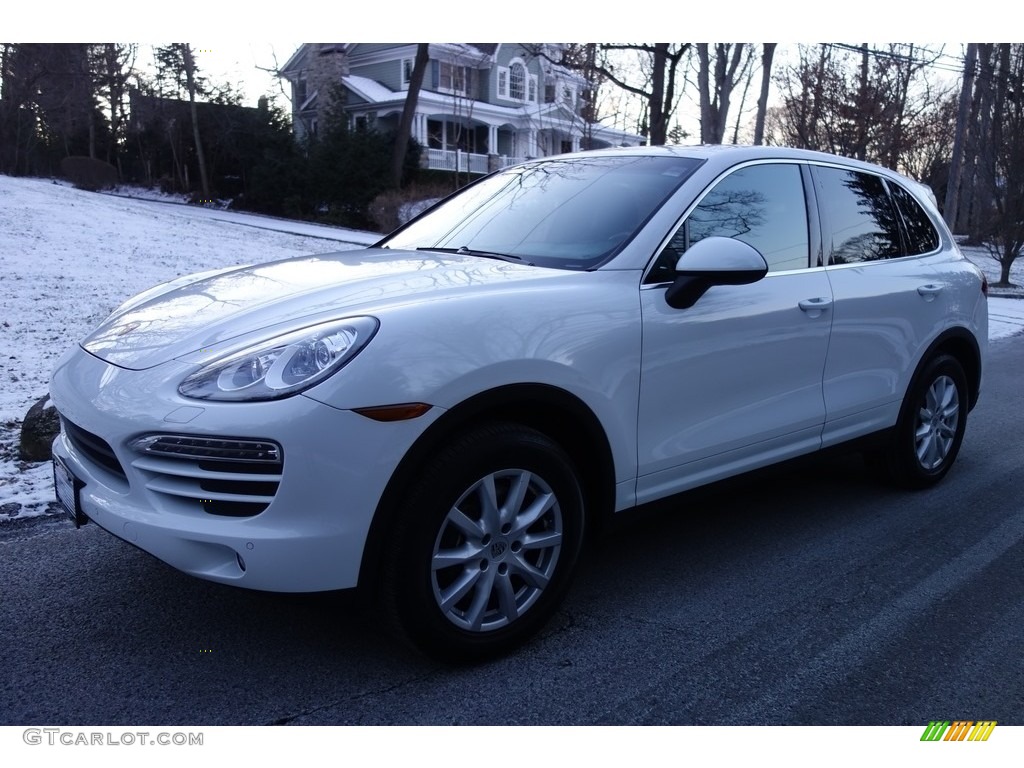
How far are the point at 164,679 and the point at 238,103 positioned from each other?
3584 cm

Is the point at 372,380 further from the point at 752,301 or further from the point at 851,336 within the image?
the point at 851,336

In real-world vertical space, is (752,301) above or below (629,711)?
above

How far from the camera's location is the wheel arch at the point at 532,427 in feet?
8.94

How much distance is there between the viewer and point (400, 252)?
13.1 feet

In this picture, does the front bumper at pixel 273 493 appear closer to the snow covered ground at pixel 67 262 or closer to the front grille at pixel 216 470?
the front grille at pixel 216 470

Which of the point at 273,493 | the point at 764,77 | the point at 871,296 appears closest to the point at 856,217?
the point at 871,296

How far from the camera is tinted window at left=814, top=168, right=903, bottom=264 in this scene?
439 centimetres

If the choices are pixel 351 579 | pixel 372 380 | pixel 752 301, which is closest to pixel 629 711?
pixel 351 579

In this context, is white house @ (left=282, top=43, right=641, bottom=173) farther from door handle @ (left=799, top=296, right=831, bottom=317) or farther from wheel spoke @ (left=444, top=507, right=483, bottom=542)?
wheel spoke @ (left=444, top=507, right=483, bottom=542)

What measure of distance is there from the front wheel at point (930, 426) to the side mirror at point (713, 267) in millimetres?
1945

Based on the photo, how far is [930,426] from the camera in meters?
5.07

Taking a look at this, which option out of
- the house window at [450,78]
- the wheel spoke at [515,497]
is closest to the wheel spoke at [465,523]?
the wheel spoke at [515,497]
